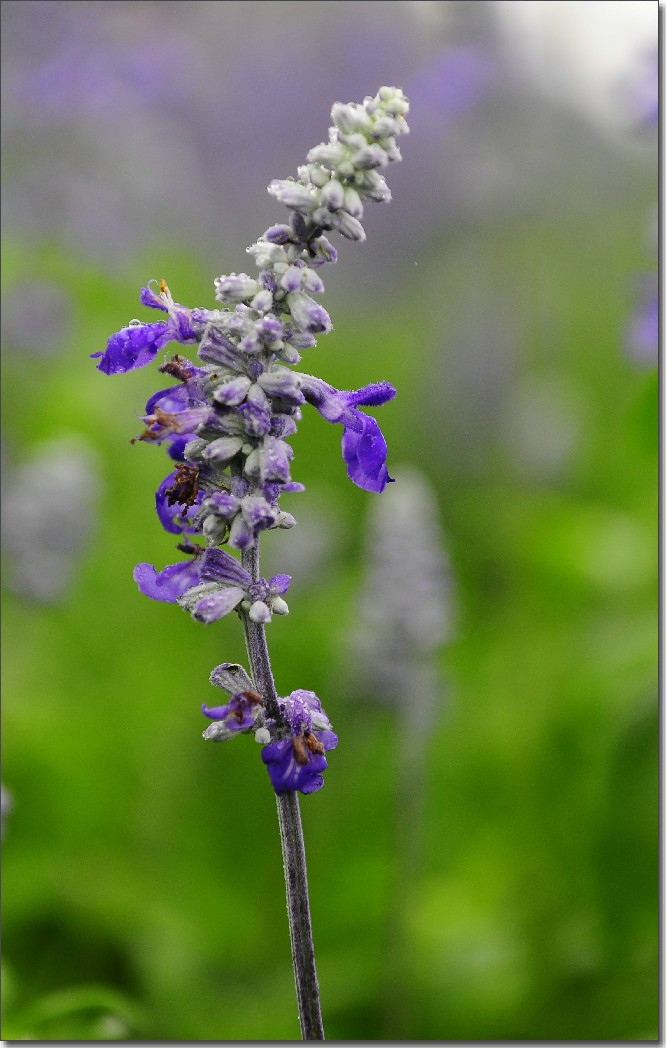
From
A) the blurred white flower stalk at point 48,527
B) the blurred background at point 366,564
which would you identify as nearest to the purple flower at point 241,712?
the blurred background at point 366,564

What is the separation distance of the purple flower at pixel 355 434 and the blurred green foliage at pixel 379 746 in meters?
1.14

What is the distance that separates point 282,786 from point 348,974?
6.08 ft

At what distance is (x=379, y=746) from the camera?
3289 mm

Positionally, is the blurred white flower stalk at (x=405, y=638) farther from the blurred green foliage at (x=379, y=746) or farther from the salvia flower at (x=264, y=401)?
the salvia flower at (x=264, y=401)

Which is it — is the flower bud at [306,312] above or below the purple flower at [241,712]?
above

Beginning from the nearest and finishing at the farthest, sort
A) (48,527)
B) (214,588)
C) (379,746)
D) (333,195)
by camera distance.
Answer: (333,195) < (214,588) < (48,527) < (379,746)

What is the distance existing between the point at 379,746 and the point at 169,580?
2.39 m

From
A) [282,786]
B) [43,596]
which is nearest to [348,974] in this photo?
[43,596]

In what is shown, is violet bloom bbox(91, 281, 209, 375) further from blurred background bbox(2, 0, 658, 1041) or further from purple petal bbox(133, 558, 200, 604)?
blurred background bbox(2, 0, 658, 1041)

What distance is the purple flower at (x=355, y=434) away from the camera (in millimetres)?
962

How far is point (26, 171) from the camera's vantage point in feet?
11.1

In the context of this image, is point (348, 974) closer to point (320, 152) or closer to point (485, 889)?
point (485, 889)

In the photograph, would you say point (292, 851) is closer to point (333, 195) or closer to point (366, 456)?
point (366, 456)

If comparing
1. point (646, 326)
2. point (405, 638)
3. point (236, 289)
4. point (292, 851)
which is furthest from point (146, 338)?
point (405, 638)
